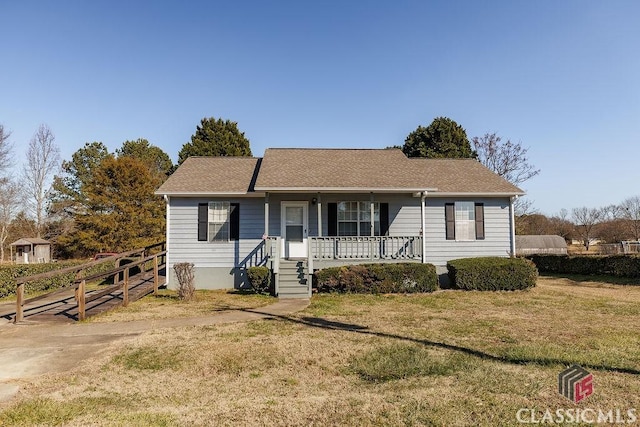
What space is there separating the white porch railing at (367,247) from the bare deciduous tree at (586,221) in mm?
56029

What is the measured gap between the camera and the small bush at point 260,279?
39.0ft

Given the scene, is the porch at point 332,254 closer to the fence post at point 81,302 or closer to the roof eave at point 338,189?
the roof eave at point 338,189

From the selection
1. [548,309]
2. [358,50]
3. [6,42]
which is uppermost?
[358,50]

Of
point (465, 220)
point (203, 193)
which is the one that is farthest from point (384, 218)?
point (203, 193)

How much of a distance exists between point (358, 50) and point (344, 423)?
15712 millimetres

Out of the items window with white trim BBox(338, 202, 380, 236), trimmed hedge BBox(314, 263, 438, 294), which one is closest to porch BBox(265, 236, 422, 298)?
trimmed hedge BBox(314, 263, 438, 294)

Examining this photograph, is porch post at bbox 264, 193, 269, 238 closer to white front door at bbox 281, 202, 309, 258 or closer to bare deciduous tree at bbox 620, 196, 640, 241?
white front door at bbox 281, 202, 309, 258

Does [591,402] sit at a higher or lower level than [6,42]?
lower

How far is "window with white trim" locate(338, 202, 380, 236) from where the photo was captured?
45.6ft

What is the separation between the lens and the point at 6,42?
1278 cm

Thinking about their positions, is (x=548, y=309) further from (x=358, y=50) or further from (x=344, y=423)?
(x=358, y=50)

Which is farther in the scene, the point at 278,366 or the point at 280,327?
the point at 280,327

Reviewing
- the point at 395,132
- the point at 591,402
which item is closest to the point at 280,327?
the point at 591,402

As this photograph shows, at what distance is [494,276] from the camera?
12.4m
